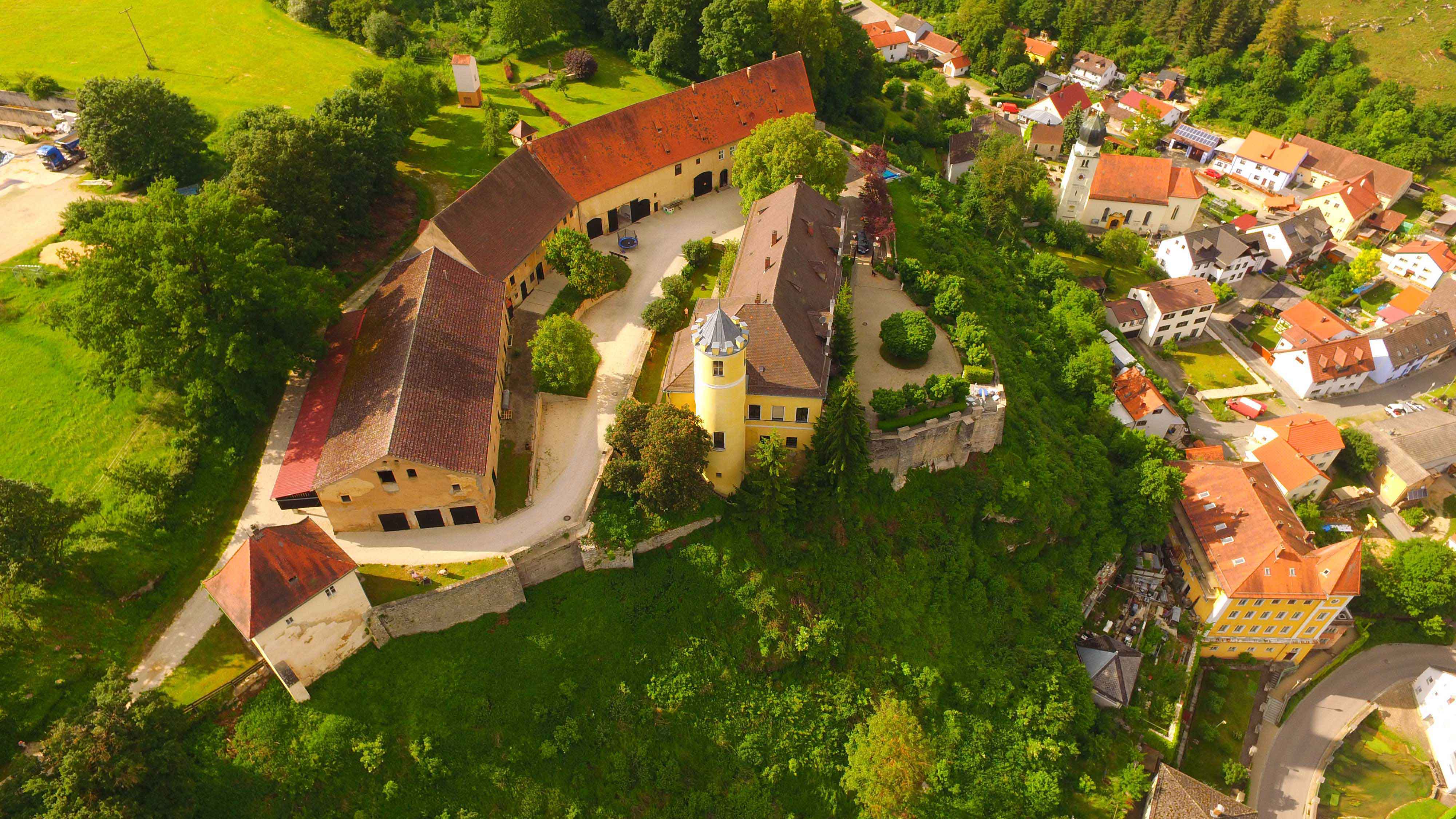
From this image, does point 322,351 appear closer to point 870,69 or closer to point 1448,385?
point 870,69

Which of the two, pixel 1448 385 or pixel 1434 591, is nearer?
pixel 1434 591

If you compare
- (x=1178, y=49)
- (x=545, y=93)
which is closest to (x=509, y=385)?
(x=545, y=93)

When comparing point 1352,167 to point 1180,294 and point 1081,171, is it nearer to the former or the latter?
point 1081,171

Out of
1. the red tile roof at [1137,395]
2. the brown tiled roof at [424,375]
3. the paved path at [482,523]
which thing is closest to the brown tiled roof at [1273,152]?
the red tile roof at [1137,395]

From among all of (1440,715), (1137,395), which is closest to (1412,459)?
(1440,715)

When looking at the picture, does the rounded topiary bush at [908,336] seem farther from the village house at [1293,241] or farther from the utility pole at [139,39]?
the utility pole at [139,39]

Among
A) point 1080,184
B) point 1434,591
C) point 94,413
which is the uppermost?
point 94,413
